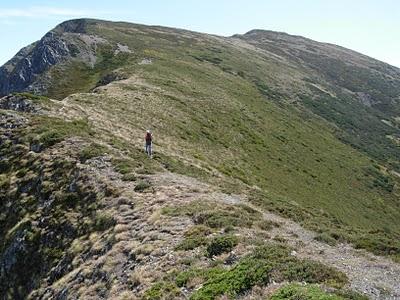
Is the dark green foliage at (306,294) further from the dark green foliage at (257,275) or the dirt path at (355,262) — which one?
the dirt path at (355,262)

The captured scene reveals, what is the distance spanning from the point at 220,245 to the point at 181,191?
346 inches

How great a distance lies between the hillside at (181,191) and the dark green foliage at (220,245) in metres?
0.06

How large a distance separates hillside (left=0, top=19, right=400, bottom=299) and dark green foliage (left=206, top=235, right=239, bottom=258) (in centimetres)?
6

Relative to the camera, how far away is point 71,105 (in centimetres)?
4584

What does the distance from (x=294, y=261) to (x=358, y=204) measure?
43956mm

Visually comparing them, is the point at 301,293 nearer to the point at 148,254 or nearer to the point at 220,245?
the point at 220,245

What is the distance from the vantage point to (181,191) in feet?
88.4

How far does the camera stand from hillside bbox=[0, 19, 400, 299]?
686 inches

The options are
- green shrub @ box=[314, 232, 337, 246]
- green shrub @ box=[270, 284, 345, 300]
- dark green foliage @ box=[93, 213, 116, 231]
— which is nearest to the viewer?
green shrub @ box=[270, 284, 345, 300]

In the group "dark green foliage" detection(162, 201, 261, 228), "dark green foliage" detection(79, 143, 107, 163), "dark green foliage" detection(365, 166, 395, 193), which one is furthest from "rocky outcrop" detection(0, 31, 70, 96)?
"dark green foliage" detection(162, 201, 261, 228)

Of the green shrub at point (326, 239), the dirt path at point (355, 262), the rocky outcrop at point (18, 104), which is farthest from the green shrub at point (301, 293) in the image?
the rocky outcrop at point (18, 104)

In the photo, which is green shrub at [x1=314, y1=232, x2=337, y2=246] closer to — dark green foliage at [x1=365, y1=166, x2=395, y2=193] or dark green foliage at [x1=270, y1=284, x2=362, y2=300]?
dark green foliage at [x1=270, y1=284, x2=362, y2=300]

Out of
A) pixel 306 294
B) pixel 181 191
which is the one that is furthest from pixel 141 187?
pixel 306 294

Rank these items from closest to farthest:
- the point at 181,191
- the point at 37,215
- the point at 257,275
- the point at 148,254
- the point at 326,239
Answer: the point at 257,275, the point at 148,254, the point at 326,239, the point at 181,191, the point at 37,215
